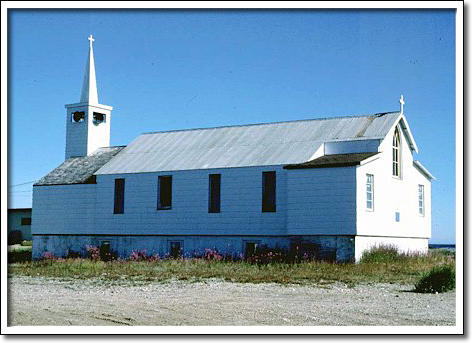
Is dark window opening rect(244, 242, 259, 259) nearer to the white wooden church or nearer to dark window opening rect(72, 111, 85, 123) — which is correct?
the white wooden church

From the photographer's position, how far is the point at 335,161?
28.9 meters

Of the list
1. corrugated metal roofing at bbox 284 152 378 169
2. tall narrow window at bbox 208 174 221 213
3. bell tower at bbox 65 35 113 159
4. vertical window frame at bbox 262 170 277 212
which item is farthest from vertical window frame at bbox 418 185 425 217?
bell tower at bbox 65 35 113 159

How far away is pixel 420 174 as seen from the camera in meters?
32.7

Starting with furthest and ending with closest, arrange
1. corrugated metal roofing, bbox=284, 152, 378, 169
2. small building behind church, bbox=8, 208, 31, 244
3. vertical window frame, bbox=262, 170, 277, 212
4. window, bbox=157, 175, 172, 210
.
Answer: small building behind church, bbox=8, 208, 31, 244 → window, bbox=157, 175, 172, 210 → vertical window frame, bbox=262, 170, 277, 212 → corrugated metal roofing, bbox=284, 152, 378, 169

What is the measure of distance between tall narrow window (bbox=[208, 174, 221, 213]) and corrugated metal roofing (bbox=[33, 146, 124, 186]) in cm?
749

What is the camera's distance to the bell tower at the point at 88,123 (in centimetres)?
4078

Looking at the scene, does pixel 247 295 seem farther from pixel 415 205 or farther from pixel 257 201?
pixel 415 205

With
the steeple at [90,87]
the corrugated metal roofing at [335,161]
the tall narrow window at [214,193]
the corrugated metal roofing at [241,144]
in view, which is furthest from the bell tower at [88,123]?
the corrugated metal roofing at [335,161]

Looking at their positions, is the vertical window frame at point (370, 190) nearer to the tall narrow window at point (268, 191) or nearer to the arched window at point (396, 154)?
the arched window at point (396, 154)

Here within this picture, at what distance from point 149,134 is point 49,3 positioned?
24.6 meters

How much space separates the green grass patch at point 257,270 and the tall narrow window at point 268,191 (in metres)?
2.87

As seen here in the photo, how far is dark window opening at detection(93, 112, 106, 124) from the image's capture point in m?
41.4

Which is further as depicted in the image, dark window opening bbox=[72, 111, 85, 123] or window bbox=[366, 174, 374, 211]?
dark window opening bbox=[72, 111, 85, 123]

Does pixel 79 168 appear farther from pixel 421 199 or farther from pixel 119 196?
pixel 421 199
